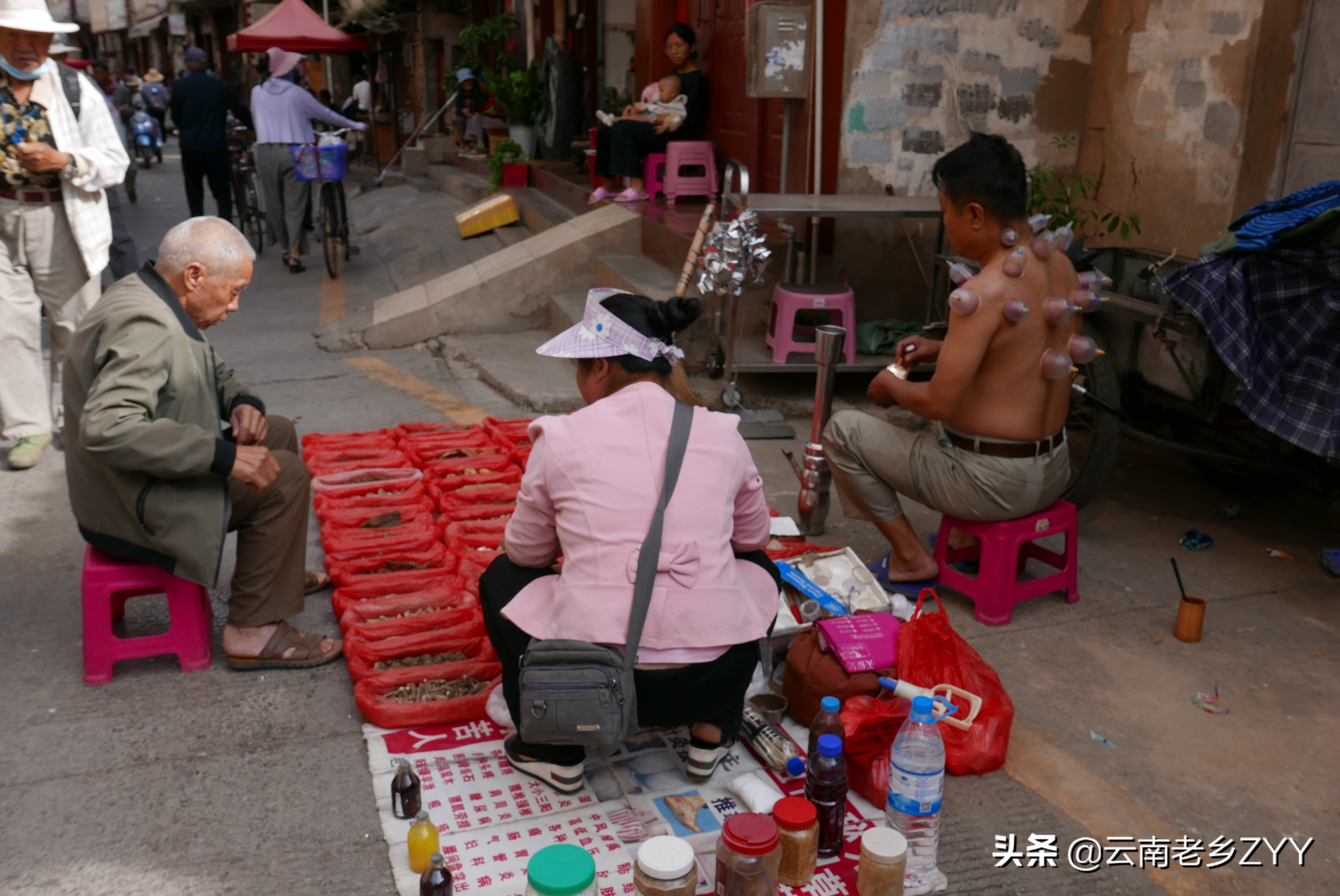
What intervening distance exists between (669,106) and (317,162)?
3.47 meters

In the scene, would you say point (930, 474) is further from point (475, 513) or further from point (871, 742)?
point (475, 513)

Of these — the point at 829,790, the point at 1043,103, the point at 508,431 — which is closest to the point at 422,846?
the point at 829,790

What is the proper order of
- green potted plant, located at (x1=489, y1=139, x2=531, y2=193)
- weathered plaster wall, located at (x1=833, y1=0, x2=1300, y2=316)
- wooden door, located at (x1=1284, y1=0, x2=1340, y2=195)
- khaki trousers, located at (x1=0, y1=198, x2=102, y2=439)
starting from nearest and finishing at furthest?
khaki trousers, located at (x1=0, y1=198, x2=102, y2=439), wooden door, located at (x1=1284, y1=0, x2=1340, y2=195), weathered plaster wall, located at (x1=833, y1=0, x2=1300, y2=316), green potted plant, located at (x1=489, y1=139, x2=531, y2=193)

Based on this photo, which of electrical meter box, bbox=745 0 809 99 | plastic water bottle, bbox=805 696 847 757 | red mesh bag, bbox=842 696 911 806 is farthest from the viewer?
electrical meter box, bbox=745 0 809 99

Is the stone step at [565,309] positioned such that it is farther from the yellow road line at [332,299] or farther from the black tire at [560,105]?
the black tire at [560,105]

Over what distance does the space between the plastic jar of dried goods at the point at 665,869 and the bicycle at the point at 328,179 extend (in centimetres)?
878

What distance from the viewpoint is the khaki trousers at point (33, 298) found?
4984mm

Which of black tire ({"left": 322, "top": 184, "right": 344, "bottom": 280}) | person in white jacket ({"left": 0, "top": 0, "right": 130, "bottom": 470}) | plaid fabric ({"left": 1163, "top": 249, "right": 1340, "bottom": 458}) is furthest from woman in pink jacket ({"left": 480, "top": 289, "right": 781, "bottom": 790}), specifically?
black tire ({"left": 322, "top": 184, "right": 344, "bottom": 280})

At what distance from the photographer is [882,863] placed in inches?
92.0

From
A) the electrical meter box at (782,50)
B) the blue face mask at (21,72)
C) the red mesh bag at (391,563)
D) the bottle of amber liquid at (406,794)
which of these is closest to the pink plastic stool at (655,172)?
the electrical meter box at (782,50)

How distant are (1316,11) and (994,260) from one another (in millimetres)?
3008

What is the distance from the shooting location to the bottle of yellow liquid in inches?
98.3

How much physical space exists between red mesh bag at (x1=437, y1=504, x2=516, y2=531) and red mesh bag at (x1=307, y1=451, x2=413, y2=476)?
2.20ft

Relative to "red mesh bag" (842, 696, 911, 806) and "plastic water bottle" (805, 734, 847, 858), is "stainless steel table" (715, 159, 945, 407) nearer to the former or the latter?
"red mesh bag" (842, 696, 911, 806)
